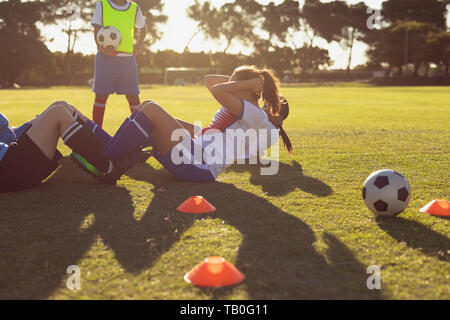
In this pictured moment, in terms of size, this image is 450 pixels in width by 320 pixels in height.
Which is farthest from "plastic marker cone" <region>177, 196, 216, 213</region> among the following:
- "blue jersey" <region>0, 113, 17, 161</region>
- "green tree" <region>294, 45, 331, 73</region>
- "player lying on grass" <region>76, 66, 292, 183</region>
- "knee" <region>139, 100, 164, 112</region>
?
"green tree" <region>294, 45, 331, 73</region>

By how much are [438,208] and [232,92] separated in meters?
2.22

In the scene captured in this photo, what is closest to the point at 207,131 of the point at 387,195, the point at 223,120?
the point at 223,120

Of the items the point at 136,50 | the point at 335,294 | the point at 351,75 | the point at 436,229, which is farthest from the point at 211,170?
the point at 351,75

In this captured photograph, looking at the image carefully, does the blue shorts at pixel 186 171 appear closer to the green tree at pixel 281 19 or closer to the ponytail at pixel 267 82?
the ponytail at pixel 267 82

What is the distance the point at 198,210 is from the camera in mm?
3855

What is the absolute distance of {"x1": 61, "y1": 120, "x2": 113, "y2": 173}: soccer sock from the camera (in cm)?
413

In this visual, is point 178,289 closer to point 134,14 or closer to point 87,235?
point 87,235

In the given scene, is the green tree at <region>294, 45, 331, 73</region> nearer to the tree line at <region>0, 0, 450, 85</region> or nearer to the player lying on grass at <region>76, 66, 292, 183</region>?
the tree line at <region>0, 0, 450, 85</region>

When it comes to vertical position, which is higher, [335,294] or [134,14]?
[134,14]

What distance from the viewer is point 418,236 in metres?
3.30

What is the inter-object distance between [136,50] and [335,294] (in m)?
6.19

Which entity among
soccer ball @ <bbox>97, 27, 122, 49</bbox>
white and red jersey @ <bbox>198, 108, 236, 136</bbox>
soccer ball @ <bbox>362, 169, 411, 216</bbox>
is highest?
soccer ball @ <bbox>97, 27, 122, 49</bbox>

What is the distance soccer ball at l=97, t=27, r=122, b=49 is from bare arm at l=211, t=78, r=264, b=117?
3196 millimetres

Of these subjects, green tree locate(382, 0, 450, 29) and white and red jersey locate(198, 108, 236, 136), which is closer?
white and red jersey locate(198, 108, 236, 136)
